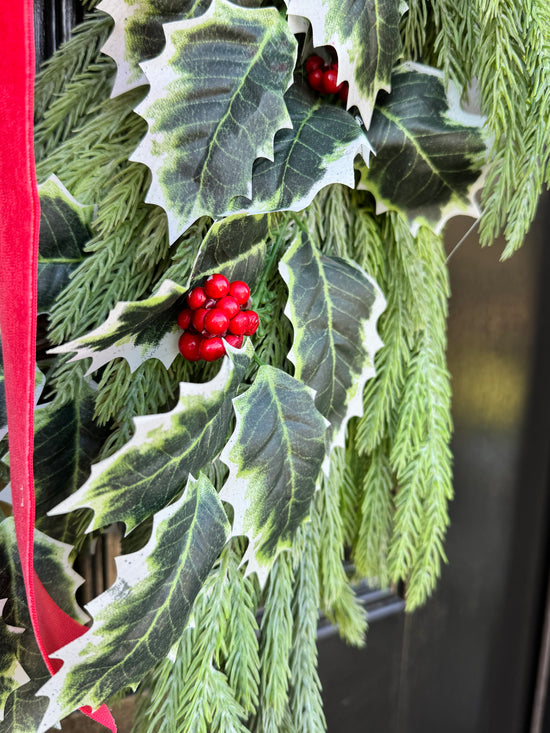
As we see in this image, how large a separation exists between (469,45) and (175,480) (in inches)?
10.8

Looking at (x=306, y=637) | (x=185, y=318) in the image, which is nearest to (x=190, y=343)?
(x=185, y=318)

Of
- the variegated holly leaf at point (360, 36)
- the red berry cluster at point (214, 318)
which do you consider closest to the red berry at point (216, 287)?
the red berry cluster at point (214, 318)

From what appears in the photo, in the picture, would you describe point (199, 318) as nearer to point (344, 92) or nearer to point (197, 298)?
point (197, 298)

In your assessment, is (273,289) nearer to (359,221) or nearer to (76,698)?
(359,221)

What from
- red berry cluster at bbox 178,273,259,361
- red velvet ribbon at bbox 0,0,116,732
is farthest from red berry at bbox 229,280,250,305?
red velvet ribbon at bbox 0,0,116,732

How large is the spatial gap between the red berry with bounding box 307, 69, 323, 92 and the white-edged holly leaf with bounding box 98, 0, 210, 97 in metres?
0.07

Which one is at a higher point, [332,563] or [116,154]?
[116,154]

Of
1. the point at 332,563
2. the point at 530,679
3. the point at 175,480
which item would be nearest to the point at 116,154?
the point at 175,480

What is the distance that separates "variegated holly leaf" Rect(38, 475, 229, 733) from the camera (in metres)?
0.26

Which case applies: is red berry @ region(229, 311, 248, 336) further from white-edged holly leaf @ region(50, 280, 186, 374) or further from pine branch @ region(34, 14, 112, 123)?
pine branch @ region(34, 14, 112, 123)

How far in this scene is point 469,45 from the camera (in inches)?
13.7

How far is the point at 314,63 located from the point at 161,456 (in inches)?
8.4

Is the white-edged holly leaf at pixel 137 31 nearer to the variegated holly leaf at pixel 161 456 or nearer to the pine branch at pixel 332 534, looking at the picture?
the variegated holly leaf at pixel 161 456

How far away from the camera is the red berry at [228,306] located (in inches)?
11.3
